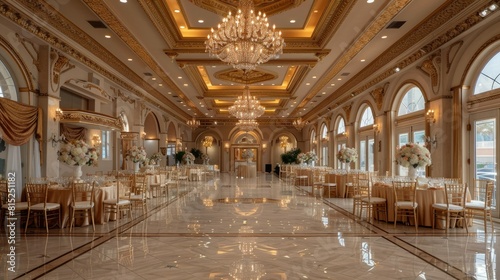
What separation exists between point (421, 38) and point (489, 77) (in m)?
1.83

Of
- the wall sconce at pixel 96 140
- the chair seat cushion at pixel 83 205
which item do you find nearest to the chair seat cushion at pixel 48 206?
the chair seat cushion at pixel 83 205

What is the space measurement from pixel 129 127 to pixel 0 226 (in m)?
7.90

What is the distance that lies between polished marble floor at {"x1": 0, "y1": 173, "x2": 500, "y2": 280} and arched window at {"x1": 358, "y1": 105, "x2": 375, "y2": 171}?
6.88m

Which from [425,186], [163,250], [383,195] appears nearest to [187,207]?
[163,250]

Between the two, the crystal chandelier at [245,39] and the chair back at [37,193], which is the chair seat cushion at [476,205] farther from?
the chair back at [37,193]

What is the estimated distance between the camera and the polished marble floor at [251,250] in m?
3.89

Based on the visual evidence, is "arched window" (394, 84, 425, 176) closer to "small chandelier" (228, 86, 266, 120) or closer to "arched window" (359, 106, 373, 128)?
"arched window" (359, 106, 373, 128)

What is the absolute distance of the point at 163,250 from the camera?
4.82 metres

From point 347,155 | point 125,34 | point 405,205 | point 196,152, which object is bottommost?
point 405,205

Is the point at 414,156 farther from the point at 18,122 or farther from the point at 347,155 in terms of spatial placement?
the point at 18,122

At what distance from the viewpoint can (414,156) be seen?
6.77 m

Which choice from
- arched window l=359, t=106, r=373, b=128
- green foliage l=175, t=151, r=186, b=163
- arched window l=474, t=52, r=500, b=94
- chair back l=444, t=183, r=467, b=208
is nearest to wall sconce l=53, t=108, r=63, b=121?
chair back l=444, t=183, r=467, b=208

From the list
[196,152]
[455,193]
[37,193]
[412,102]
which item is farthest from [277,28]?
[196,152]

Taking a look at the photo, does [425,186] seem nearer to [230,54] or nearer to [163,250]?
[230,54]
